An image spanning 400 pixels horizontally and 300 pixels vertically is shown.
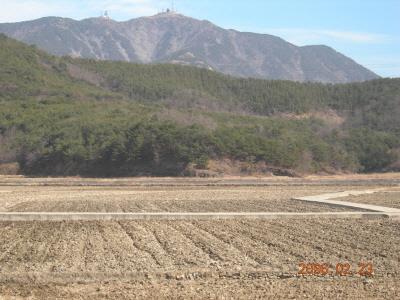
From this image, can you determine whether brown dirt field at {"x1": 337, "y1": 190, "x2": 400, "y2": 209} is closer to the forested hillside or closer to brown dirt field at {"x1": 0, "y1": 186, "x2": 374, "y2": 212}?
brown dirt field at {"x1": 0, "y1": 186, "x2": 374, "y2": 212}

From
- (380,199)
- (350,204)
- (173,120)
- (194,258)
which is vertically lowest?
(380,199)

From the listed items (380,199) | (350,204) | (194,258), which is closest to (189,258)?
(194,258)

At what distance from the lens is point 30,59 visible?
98688 mm

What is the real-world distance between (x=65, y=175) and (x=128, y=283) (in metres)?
44.3

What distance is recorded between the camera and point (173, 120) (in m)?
68.5

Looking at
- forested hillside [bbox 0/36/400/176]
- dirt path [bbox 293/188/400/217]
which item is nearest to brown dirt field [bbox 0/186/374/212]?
dirt path [bbox 293/188/400/217]

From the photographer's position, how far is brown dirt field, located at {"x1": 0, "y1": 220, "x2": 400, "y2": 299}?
1096cm

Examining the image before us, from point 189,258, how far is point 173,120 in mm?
55317

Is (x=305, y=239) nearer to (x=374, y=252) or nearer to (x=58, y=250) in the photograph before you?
(x=374, y=252)

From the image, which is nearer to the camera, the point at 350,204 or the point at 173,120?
the point at 350,204

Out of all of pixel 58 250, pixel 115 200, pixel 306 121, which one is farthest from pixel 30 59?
pixel 58 250

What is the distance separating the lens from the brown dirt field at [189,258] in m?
11.0

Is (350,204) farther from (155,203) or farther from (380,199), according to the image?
(155,203)

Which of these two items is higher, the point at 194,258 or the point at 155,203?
the point at 194,258
